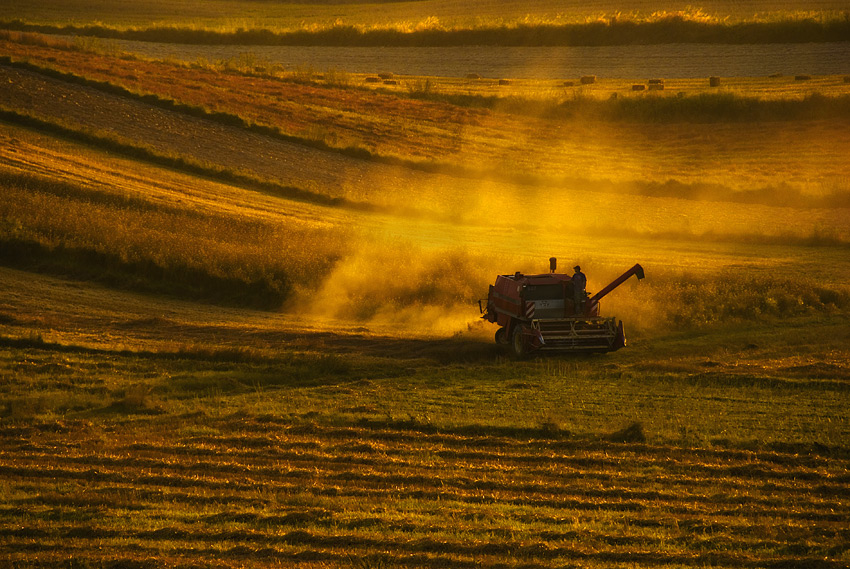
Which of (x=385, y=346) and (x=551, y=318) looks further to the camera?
(x=385, y=346)

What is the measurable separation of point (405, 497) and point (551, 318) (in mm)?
8452

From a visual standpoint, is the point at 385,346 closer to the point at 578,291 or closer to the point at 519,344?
the point at 519,344

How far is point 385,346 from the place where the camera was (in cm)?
2047

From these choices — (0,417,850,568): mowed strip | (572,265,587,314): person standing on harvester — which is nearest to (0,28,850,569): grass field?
(0,417,850,568): mowed strip

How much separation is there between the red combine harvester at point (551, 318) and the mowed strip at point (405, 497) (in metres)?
4.93

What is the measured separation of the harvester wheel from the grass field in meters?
0.66

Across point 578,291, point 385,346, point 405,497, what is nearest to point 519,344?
point 578,291

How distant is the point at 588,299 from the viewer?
19.6m

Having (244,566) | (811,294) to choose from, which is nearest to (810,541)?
(244,566)

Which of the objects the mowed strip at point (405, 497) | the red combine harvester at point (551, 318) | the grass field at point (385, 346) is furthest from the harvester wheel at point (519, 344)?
the mowed strip at point (405, 497)

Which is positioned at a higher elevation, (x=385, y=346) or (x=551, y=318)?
(x=551, y=318)

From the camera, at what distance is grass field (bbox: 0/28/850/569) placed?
10.6 metres

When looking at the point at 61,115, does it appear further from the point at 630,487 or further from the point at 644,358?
the point at 630,487

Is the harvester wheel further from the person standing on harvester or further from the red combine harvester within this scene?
the person standing on harvester
